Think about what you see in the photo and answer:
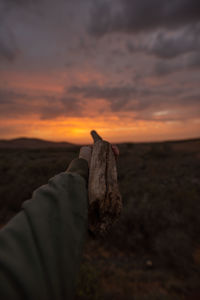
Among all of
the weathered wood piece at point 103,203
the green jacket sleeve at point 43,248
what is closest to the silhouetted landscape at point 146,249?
the weathered wood piece at point 103,203

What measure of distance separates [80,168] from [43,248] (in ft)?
2.85

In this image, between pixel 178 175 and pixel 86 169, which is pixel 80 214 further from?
pixel 178 175

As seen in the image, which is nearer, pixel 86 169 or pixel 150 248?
pixel 86 169

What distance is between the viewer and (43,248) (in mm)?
691

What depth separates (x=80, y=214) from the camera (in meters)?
0.99

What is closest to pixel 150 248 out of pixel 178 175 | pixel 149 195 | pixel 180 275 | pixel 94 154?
pixel 180 275

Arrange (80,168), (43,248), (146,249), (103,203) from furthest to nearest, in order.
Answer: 1. (146,249)
2. (80,168)
3. (103,203)
4. (43,248)

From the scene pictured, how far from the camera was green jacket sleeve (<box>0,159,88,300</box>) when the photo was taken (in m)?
0.57

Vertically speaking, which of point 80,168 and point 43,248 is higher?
point 80,168

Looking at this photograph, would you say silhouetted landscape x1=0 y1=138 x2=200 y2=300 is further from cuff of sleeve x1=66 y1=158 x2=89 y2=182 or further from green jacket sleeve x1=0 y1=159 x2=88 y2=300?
green jacket sleeve x1=0 y1=159 x2=88 y2=300

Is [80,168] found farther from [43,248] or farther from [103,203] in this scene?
[43,248]

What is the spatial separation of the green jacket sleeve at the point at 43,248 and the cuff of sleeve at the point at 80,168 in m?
0.43

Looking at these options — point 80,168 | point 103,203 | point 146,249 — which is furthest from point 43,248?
point 146,249

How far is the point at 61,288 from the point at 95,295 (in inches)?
111
